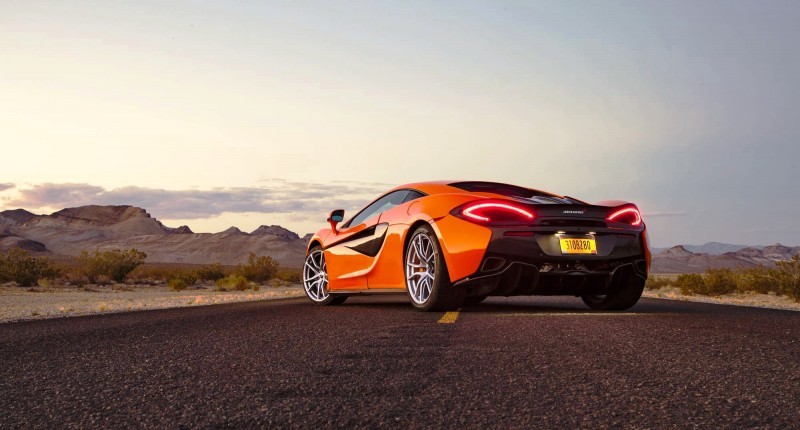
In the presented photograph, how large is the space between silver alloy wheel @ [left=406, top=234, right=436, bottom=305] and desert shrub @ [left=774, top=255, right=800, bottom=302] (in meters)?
14.6

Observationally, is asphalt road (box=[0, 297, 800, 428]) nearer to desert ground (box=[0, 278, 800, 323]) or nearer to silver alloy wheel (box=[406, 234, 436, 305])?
silver alloy wheel (box=[406, 234, 436, 305])

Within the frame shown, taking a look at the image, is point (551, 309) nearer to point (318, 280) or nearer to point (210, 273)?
point (318, 280)

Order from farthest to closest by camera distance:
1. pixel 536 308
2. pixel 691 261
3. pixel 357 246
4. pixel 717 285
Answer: pixel 691 261 < pixel 717 285 < pixel 357 246 < pixel 536 308

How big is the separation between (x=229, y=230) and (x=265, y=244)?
16.7 meters

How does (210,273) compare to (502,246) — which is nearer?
(502,246)

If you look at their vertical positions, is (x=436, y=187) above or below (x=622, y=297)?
above

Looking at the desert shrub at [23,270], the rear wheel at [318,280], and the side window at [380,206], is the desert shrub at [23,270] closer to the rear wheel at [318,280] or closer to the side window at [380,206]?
the rear wheel at [318,280]

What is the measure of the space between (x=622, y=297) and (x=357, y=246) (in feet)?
10.7

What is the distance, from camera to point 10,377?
180 inches

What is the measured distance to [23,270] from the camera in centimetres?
3350

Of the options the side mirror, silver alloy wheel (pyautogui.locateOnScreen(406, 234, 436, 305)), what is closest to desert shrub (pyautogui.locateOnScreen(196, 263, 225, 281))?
the side mirror

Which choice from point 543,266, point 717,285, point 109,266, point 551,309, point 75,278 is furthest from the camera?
point 109,266

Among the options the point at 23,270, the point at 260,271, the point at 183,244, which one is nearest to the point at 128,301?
the point at 23,270

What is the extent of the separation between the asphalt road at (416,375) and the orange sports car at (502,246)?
54 cm
